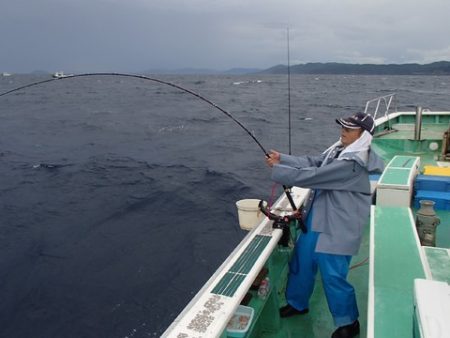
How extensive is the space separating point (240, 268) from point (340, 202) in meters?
0.91

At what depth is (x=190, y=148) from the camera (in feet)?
59.3

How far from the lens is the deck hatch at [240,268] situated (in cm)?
264

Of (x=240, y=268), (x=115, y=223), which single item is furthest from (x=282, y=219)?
(x=115, y=223)

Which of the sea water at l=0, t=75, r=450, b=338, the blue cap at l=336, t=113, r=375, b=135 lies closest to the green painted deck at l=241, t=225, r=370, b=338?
the blue cap at l=336, t=113, r=375, b=135

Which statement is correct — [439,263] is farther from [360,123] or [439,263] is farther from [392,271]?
[360,123]

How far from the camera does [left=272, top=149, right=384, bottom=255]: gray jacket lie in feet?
9.76

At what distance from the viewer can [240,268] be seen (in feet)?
9.59

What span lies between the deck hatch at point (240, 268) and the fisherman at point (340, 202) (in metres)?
0.42

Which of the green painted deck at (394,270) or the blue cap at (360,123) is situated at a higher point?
the blue cap at (360,123)

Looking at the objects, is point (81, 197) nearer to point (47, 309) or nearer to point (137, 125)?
point (47, 309)

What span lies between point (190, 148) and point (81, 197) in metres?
7.96

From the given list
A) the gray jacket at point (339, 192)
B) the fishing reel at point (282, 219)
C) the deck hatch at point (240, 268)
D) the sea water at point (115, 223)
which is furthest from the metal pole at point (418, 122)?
the deck hatch at point (240, 268)

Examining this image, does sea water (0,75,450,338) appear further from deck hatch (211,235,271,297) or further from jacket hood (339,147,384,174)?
jacket hood (339,147,384,174)

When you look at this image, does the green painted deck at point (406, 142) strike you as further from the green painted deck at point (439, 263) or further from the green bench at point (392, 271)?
the green painted deck at point (439, 263)
